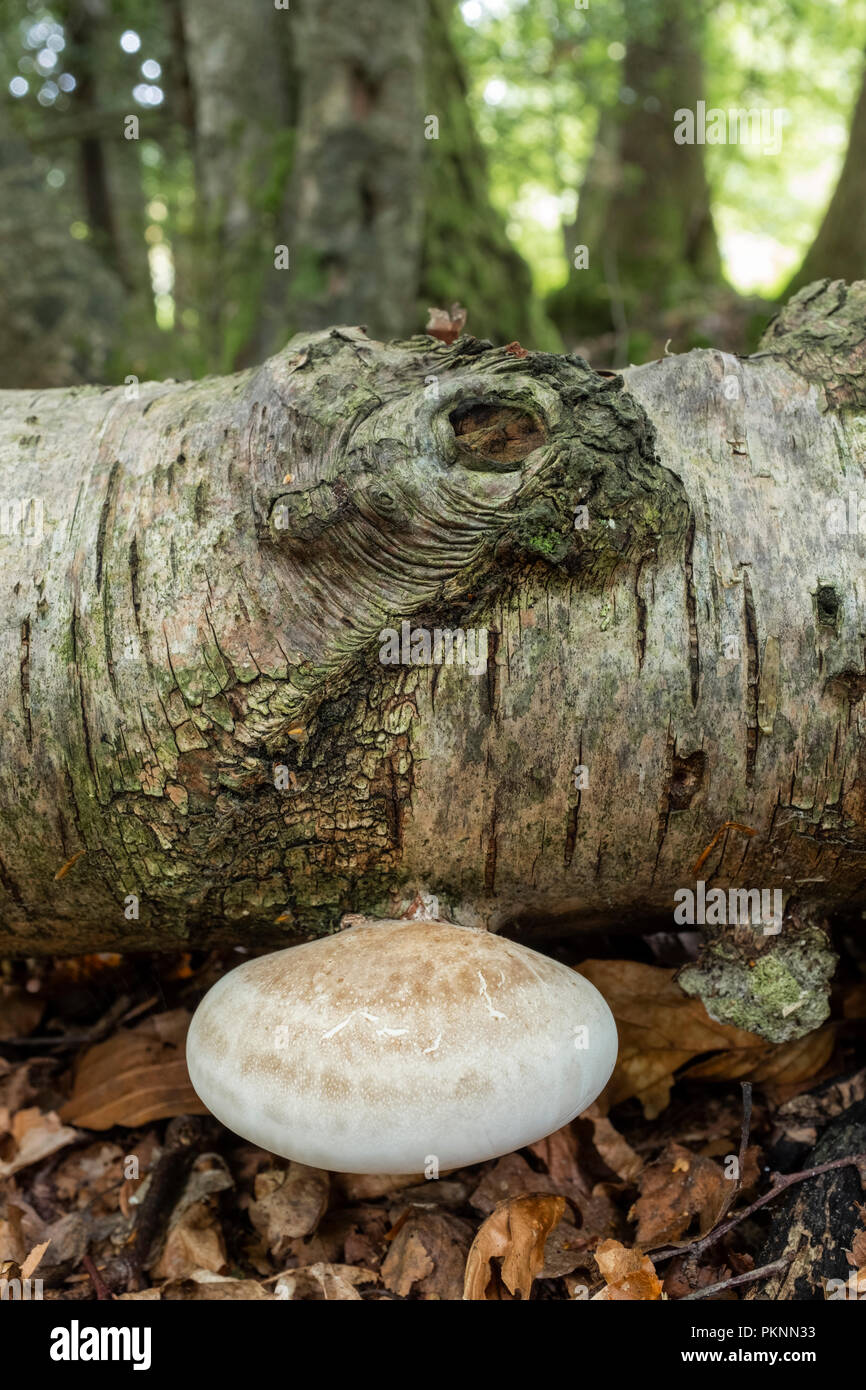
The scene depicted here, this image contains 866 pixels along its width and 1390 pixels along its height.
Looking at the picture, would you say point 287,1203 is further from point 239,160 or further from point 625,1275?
point 239,160

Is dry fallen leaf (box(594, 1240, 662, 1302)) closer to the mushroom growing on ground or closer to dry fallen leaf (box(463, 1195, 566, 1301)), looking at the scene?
dry fallen leaf (box(463, 1195, 566, 1301))

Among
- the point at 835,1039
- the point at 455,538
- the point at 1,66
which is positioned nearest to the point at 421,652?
the point at 455,538

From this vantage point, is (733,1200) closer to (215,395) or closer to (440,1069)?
(440,1069)

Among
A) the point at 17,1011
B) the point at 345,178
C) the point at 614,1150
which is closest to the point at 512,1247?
the point at 614,1150

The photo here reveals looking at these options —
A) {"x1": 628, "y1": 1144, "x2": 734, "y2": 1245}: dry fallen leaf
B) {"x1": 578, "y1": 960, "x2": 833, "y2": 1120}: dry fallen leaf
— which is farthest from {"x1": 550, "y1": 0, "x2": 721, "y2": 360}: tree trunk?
{"x1": 628, "y1": 1144, "x2": 734, "y2": 1245}: dry fallen leaf

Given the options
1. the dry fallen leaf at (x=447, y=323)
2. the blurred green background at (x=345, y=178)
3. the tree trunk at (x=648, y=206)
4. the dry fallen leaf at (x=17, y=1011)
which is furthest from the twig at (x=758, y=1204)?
the tree trunk at (x=648, y=206)

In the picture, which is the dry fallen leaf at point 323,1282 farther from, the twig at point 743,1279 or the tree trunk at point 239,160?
the tree trunk at point 239,160

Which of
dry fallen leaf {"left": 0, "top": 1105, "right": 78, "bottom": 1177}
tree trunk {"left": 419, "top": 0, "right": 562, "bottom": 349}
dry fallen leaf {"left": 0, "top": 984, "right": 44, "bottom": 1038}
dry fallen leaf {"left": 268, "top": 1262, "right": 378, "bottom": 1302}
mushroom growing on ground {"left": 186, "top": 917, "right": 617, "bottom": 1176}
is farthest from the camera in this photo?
tree trunk {"left": 419, "top": 0, "right": 562, "bottom": 349}
